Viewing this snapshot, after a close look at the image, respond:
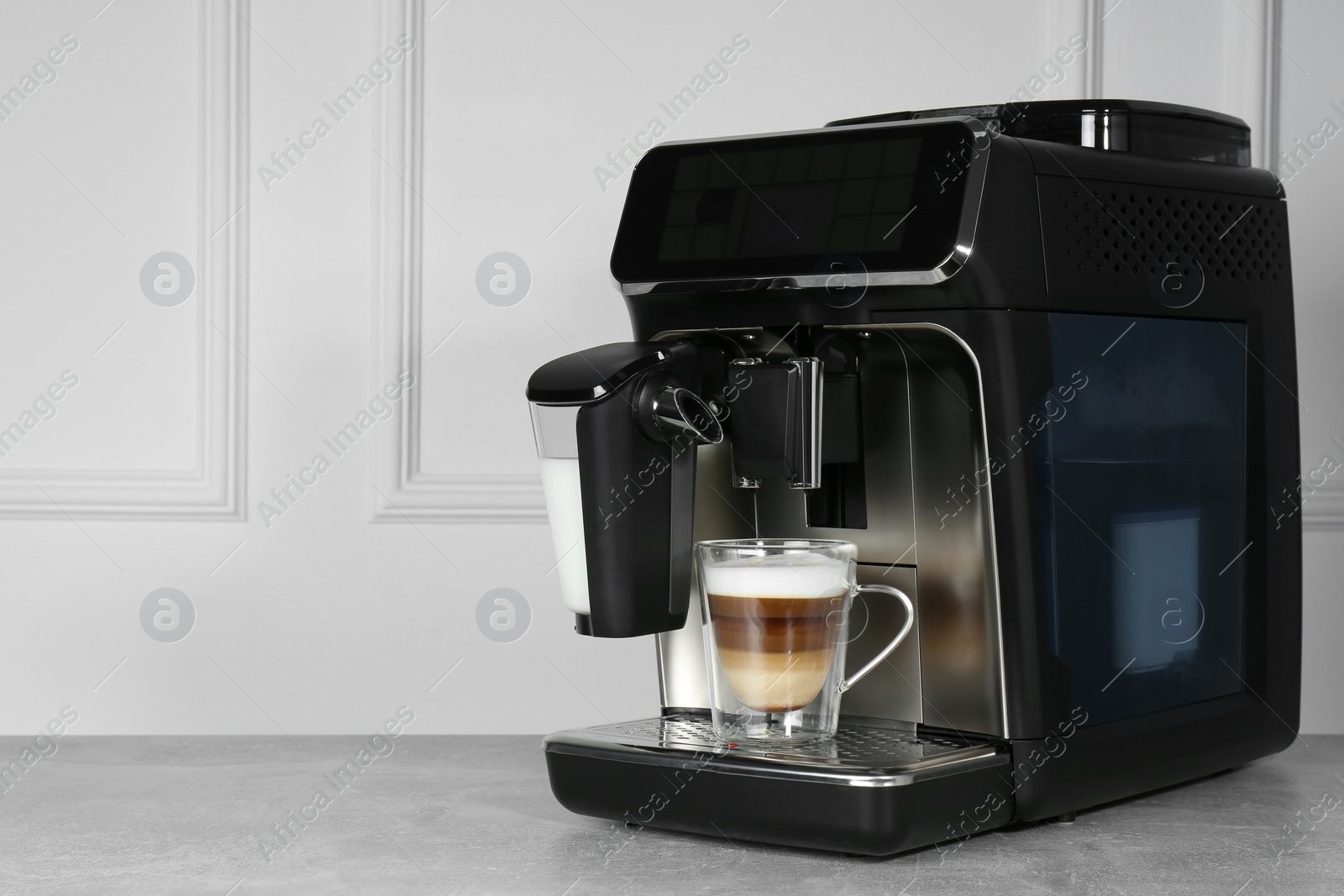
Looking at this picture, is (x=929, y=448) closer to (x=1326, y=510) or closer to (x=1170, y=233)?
(x=1170, y=233)

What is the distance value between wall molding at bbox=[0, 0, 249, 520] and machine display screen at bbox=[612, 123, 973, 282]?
55 cm

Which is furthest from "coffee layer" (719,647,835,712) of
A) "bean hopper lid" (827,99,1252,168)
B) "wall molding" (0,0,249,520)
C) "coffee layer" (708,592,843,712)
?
"wall molding" (0,0,249,520)

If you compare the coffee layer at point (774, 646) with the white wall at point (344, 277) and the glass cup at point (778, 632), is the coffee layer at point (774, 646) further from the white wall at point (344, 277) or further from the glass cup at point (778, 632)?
the white wall at point (344, 277)

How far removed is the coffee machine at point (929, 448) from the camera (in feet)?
2.43

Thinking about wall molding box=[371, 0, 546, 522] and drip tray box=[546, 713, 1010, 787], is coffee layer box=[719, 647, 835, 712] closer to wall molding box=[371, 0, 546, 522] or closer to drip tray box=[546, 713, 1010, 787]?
drip tray box=[546, 713, 1010, 787]

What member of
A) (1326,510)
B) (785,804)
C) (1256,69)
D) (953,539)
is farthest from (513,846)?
(1256,69)

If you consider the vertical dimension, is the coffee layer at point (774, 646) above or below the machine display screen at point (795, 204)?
below

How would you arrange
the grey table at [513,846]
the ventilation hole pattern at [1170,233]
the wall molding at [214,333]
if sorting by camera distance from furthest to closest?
the wall molding at [214,333] → the ventilation hole pattern at [1170,233] → the grey table at [513,846]

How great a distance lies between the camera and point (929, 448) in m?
0.79

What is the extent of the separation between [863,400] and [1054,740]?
0.76 feet

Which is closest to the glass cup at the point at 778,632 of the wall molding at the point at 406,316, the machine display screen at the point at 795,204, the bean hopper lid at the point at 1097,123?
the machine display screen at the point at 795,204

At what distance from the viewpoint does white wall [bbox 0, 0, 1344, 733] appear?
124cm

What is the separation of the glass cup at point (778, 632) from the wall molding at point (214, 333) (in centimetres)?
63

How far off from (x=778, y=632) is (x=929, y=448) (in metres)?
0.15
